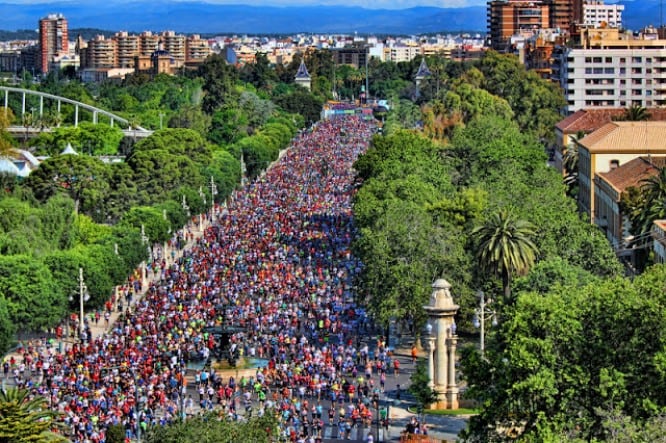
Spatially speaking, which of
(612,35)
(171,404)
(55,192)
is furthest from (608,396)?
(612,35)

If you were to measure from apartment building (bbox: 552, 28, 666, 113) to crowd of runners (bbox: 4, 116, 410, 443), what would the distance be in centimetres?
4802

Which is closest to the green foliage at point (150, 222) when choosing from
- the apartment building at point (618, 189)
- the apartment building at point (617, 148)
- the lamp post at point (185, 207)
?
the lamp post at point (185, 207)

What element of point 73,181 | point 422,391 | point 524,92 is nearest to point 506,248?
point 422,391

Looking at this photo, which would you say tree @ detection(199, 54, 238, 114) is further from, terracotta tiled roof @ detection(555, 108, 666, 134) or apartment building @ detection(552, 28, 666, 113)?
terracotta tiled roof @ detection(555, 108, 666, 134)

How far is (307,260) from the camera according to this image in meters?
77.2

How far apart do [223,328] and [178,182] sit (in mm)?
47685

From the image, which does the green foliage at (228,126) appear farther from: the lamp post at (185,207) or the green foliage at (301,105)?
the lamp post at (185,207)

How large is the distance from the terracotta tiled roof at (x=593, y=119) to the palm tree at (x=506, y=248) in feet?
163

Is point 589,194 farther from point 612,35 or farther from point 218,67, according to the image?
point 218,67

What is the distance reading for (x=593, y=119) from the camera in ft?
352

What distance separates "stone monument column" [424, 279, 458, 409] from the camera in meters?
47.3

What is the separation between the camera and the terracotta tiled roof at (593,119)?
10462 centimetres

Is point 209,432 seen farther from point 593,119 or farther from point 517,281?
point 593,119

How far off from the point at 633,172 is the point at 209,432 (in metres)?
48.0
